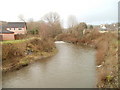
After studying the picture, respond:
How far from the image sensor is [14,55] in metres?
14.5

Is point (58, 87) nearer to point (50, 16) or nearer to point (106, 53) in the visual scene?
point (106, 53)

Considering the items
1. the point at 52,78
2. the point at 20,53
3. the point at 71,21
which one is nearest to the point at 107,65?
the point at 52,78

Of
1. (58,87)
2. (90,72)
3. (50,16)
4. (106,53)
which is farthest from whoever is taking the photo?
(50,16)

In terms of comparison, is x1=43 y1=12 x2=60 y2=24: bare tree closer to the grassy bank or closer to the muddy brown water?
the grassy bank

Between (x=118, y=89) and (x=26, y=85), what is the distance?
517 centimetres

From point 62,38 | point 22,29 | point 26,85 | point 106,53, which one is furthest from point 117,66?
point 62,38

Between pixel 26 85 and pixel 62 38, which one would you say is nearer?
pixel 26 85

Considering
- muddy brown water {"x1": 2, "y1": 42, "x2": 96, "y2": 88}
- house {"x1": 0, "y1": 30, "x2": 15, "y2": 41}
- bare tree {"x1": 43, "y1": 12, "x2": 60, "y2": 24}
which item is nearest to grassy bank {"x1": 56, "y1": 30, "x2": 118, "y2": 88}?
muddy brown water {"x1": 2, "y1": 42, "x2": 96, "y2": 88}

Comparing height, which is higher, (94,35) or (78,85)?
(94,35)

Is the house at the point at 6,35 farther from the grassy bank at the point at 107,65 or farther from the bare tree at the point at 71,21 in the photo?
the bare tree at the point at 71,21

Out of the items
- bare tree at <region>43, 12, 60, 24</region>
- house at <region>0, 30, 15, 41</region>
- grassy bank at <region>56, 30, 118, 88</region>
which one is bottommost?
grassy bank at <region>56, 30, 118, 88</region>

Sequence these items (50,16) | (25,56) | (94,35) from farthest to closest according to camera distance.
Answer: (50,16) < (94,35) < (25,56)

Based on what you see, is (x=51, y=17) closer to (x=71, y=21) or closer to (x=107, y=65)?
(x=71, y=21)

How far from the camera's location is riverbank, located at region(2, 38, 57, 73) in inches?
511
